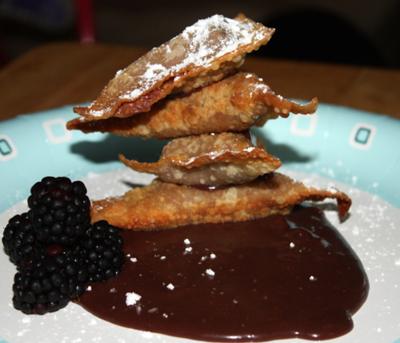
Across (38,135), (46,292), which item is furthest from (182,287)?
(38,135)

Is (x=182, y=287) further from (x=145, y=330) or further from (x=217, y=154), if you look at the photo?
(x=217, y=154)

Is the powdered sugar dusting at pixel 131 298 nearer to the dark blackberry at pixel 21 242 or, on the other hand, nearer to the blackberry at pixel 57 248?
the blackberry at pixel 57 248

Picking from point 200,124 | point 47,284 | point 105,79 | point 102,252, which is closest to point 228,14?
point 105,79

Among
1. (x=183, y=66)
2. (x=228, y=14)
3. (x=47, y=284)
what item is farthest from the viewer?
(x=228, y=14)

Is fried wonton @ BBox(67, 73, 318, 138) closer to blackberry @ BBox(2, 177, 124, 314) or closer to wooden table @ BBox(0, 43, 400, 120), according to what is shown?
blackberry @ BBox(2, 177, 124, 314)

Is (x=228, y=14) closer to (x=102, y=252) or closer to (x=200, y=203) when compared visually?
(x=200, y=203)

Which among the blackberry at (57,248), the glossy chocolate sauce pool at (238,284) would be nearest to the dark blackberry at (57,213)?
the blackberry at (57,248)

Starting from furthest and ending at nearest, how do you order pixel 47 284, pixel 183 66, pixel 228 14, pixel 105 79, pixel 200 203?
pixel 228 14 < pixel 105 79 < pixel 200 203 < pixel 183 66 < pixel 47 284
